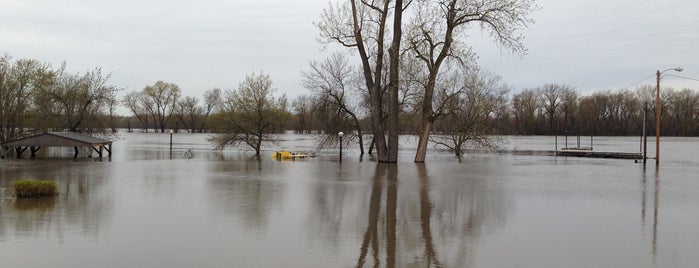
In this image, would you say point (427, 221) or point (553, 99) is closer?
point (427, 221)

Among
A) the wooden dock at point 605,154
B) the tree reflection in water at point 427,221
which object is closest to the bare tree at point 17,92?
the tree reflection in water at point 427,221

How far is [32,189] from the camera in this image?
559 inches

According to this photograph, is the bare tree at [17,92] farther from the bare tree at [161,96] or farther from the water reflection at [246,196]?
the bare tree at [161,96]

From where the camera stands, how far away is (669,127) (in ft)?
362

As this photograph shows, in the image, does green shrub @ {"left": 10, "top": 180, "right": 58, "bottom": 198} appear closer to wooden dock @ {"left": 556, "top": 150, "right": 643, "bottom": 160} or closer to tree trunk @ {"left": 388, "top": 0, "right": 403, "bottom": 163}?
tree trunk @ {"left": 388, "top": 0, "right": 403, "bottom": 163}

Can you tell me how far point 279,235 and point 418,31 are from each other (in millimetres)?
23056

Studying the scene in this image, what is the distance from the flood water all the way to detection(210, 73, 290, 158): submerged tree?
71.2ft

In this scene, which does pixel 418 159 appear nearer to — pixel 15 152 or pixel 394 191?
pixel 394 191

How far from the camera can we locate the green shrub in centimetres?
1409

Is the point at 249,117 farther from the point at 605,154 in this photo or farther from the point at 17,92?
the point at 605,154

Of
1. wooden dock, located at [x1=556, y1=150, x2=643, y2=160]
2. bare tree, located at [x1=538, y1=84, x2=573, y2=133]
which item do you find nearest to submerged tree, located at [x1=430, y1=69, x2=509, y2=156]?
wooden dock, located at [x1=556, y1=150, x2=643, y2=160]

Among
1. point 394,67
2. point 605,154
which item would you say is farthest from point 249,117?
point 605,154

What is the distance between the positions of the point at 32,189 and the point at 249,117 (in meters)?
27.5

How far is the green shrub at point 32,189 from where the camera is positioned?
14.1m
